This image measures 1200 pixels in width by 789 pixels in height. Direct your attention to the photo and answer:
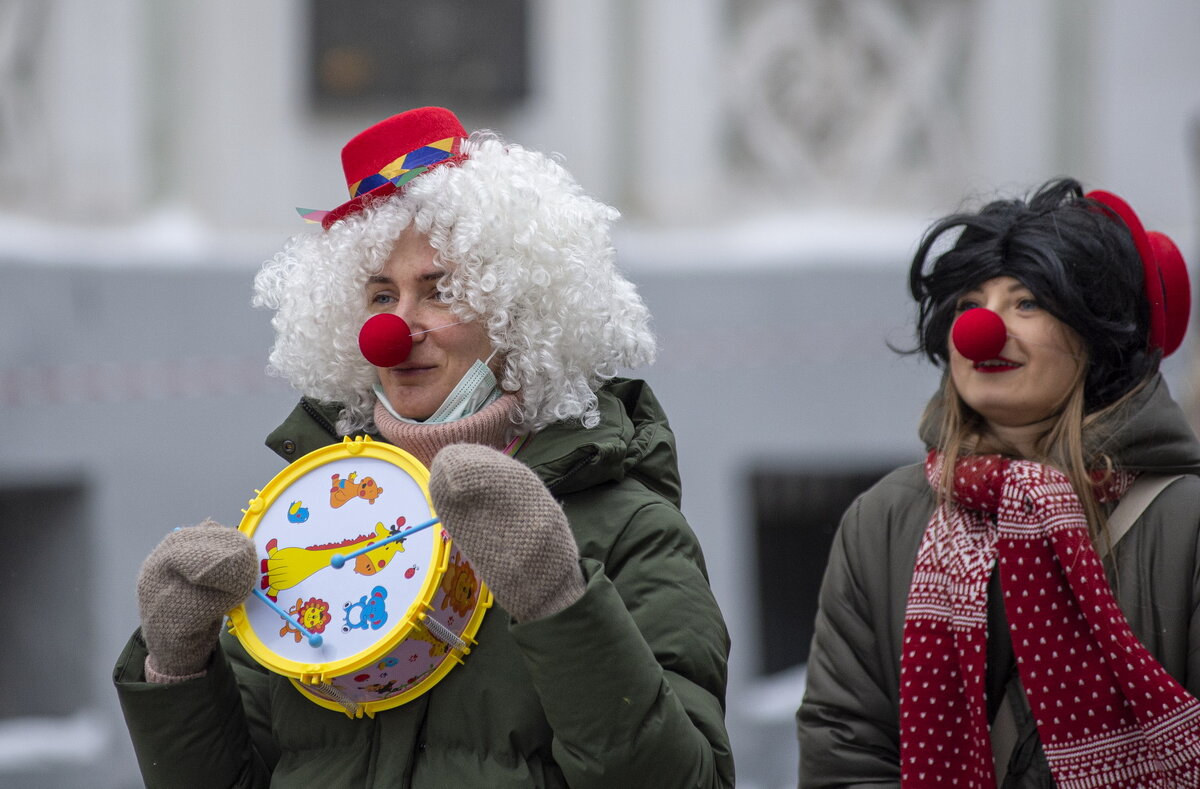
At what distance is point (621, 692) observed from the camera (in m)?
1.78

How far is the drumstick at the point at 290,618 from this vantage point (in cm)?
195

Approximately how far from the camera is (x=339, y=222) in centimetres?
227

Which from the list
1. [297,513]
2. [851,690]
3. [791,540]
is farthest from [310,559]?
[791,540]

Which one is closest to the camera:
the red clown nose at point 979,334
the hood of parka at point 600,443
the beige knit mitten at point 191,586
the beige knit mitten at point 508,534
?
the beige knit mitten at point 508,534

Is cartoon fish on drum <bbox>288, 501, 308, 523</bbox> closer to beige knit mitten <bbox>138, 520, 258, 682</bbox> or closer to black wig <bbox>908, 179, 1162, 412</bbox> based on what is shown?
beige knit mitten <bbox>138, 520, 258, 682</bbox>

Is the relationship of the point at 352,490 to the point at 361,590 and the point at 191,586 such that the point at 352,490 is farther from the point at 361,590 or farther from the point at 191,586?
the point at 191,586

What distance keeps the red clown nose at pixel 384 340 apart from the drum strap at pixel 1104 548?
1090mm

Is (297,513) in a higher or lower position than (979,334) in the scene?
lower

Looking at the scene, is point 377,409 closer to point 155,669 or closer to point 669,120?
point 155,669

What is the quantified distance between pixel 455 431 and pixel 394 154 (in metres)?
0.47

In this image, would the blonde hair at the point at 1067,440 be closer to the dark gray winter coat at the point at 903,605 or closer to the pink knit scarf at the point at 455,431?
A: the dark gray winter coat at the point at 903,605

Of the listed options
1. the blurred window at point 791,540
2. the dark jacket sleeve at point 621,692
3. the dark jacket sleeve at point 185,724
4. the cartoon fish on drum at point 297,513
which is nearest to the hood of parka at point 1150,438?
the dark jacket sleeve at point 621,692

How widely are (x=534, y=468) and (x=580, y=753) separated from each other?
1.35ft

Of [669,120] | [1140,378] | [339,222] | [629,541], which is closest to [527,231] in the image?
[339,222]
